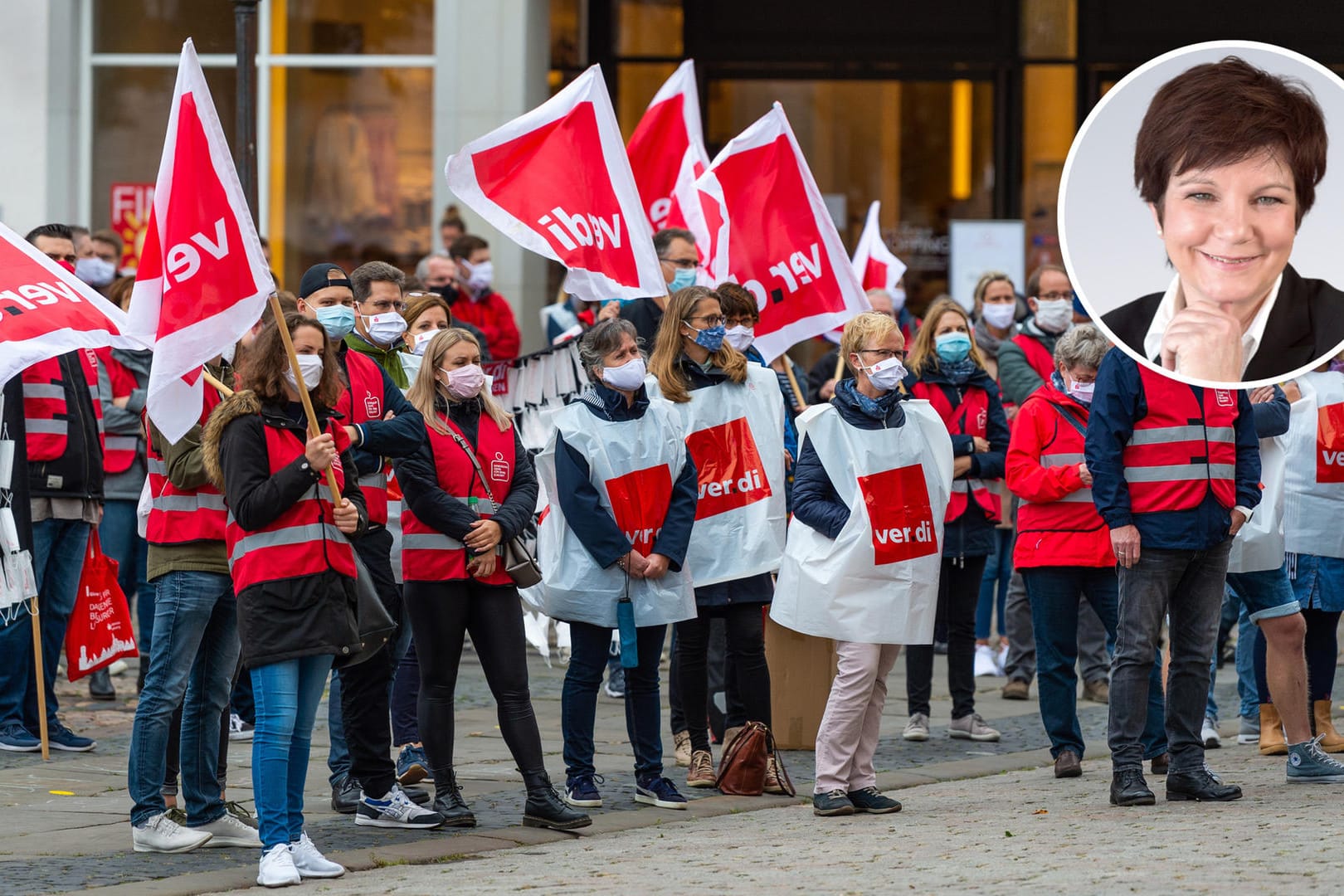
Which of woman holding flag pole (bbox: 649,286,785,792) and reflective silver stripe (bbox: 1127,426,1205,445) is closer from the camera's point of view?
reflective silver stripe (bbox: 1127,426,1205,445)

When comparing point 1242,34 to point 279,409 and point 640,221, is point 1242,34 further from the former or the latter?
point 279,409

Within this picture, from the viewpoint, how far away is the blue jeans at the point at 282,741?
695cm

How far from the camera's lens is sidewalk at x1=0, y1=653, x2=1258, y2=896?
7.13 metres

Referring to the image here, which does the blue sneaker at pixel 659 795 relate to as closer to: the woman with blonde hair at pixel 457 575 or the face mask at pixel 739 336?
the woman with blonde hair at pixel 457 575

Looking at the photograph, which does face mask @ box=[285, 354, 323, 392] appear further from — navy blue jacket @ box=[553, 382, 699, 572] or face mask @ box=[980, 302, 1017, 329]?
face mask @ box=[980, 302, 1017, 329]

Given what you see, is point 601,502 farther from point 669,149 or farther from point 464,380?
point 669,149

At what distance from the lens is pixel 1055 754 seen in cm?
903

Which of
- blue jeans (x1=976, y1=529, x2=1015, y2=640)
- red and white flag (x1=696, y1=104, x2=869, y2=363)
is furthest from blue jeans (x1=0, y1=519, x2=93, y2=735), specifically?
blue jeans (x1=976, y1=529, x2=1015, y2=640)

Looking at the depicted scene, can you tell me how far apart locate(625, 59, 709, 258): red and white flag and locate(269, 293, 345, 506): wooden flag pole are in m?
5.42

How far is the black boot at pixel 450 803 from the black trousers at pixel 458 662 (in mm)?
16

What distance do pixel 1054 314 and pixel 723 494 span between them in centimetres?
352

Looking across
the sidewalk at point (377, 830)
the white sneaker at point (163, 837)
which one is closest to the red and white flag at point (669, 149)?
the sidewalk at point (377, 830)

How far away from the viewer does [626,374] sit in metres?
8.31

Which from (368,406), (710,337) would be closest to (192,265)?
(368,406)
